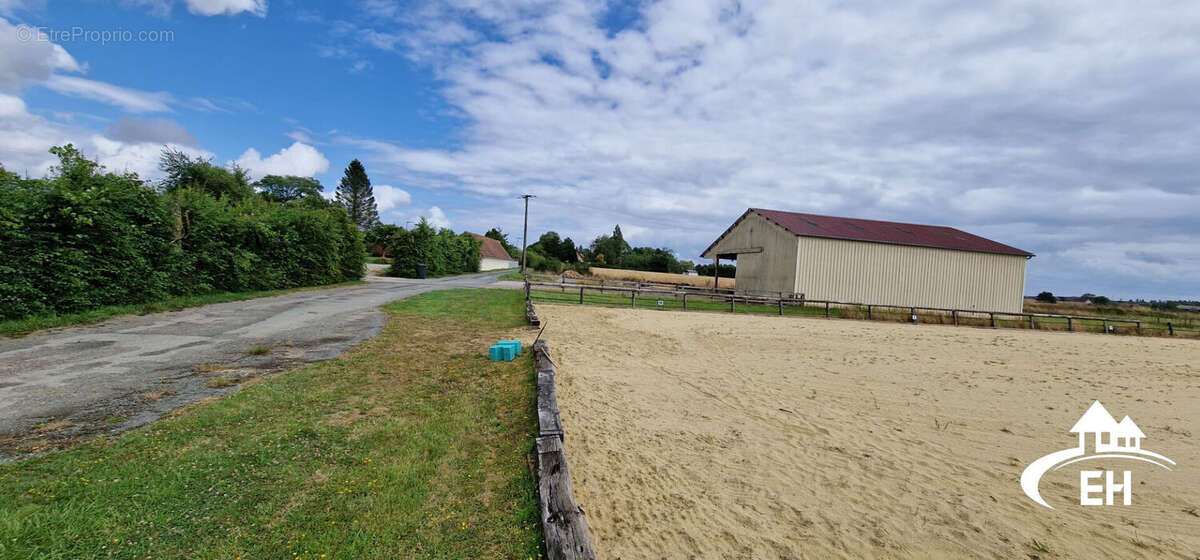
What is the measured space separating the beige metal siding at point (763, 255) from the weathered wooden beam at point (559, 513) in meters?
19.1

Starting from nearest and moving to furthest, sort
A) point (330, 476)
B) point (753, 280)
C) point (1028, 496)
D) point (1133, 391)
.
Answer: point (330, 476) < point (1028, 496) < point (1133, 391) < point (753, 280)

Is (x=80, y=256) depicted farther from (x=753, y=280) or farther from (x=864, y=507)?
(x=753, y=280)

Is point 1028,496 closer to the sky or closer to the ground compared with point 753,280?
closer to the ground

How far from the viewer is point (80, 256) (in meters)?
8.79

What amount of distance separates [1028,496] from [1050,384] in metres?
5.57

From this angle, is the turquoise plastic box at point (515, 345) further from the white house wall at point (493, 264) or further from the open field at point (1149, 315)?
the white house wall at point (493, 264)

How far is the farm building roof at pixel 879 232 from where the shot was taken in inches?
831

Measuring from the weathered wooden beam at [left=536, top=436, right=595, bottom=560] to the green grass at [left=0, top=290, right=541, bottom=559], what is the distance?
0.14 m

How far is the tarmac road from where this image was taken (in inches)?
160

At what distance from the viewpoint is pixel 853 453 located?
4500mm

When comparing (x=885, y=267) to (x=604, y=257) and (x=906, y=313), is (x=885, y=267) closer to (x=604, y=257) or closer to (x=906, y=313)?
(x=906, y=313)

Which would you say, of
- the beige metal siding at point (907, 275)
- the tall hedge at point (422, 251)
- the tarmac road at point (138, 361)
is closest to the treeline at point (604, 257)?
the tall hedge at point (422, 251)

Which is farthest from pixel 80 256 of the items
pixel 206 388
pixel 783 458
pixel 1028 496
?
pixel 1028 496

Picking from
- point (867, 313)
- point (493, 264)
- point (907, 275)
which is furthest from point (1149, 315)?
point (493, 264)
